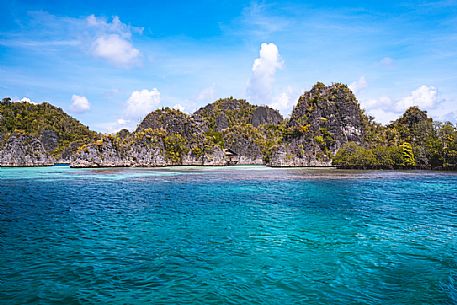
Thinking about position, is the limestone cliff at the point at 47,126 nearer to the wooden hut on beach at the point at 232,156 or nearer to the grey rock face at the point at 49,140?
the grey rock face at the point at 49,140

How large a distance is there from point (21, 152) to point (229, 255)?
140328 mm

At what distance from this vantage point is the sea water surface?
389 inches

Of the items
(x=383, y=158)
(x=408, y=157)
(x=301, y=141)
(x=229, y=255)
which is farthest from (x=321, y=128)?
(x=229, y=255)

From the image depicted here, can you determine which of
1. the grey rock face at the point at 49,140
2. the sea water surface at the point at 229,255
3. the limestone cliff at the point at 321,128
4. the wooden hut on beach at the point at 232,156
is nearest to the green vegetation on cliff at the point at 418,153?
the limestone cliff at the point at 321,128

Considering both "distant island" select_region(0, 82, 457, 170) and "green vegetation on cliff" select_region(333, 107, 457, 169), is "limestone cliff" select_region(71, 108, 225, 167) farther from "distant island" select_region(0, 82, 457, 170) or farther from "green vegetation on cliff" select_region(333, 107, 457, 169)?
"green vegetation on cliff" select_region(333, 107, 457, 169)

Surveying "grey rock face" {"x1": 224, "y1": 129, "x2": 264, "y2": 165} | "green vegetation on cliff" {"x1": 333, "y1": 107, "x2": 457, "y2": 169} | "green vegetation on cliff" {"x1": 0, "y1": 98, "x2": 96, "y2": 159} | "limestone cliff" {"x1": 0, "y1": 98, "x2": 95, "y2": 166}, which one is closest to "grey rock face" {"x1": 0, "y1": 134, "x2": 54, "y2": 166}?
"limestone cliff" {"x1": 0, "y1": 98, "x2": 95, "y2": 166}

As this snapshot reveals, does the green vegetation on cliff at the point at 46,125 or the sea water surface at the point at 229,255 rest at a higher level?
the green vegetation on cliff at the point at 46,125

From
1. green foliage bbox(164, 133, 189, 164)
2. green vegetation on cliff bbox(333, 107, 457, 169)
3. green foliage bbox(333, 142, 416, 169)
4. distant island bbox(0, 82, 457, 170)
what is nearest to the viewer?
green vegetation on cliff bbox(333, 107, 457, 169)

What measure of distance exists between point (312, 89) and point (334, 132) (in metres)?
22.8

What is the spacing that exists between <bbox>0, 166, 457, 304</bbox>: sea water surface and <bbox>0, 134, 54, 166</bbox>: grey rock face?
12168 centimetres

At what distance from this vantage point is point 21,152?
128m

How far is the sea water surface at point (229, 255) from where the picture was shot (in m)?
9.89

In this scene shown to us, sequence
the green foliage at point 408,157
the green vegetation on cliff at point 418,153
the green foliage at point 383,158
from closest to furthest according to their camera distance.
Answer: the green vegetation on cliff at point 418,153 → the green foliage at point 408,157 → the green foliage at point 383,158

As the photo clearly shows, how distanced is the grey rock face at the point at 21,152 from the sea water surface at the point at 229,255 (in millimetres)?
121679
